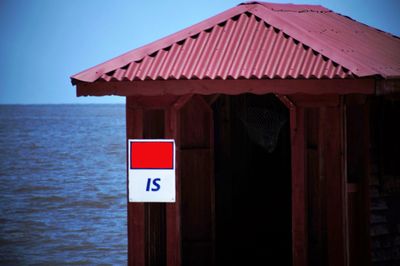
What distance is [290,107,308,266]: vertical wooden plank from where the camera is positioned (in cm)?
1054

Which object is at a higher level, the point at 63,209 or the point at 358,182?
the point at 358,182

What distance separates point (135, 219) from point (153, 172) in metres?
1.05

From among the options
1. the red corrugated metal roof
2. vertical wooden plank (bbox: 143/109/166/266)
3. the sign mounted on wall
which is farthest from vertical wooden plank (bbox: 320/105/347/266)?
vertical wooden plank (bbox: 143/109/166/266)

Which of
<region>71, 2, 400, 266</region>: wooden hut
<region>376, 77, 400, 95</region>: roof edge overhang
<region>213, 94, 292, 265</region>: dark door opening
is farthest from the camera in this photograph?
<region>213, 94, 292, 265</region>: dark door opening

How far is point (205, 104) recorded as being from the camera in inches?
484

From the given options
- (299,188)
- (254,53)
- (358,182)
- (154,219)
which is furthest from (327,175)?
(154,219)

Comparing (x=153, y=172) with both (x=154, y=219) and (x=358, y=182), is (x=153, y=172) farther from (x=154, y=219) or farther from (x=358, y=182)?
(x=358, y=182)

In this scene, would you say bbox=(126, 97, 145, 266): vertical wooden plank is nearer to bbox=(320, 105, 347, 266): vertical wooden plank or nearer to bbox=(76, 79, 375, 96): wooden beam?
bbox=(76, 79, 375, 96): wooden beam

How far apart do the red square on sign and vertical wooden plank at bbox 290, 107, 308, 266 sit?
1560 mm

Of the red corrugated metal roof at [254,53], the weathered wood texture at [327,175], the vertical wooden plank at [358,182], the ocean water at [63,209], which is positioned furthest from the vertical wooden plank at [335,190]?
the ocean water at [63,209]

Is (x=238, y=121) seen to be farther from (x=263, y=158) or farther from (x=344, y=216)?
(x=344, y=216)

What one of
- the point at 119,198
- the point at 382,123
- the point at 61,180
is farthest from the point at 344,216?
the point at 61,180

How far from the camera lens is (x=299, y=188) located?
34.6 feet

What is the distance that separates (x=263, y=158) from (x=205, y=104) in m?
2.56
